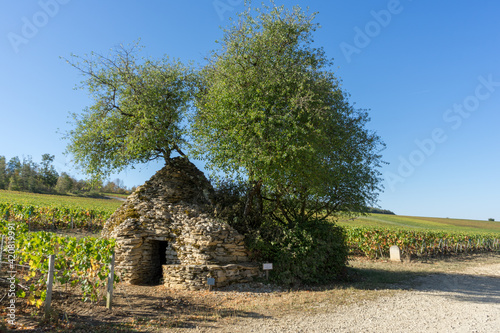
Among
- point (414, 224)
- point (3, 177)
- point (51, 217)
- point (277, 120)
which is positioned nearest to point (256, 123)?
point (277, 120)

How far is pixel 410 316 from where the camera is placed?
382 inches

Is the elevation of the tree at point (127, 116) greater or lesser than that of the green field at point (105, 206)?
greater

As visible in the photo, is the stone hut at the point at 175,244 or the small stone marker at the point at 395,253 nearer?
the stone hut at the point at 175,244

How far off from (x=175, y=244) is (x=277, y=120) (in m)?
7.03

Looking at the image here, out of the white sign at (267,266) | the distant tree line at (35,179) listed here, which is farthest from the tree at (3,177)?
the white sign at (267,266)

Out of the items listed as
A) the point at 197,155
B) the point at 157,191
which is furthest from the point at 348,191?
the point at 157,191

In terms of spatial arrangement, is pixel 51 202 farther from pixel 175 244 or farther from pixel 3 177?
pixel 3 177

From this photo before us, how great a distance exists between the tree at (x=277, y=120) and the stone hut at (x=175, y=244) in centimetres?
248

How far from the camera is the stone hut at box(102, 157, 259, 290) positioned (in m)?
12.5

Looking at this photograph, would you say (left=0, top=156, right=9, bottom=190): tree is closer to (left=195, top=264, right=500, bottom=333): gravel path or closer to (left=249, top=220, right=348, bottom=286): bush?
(left=249, top=220, right=348, bottom=286): bush

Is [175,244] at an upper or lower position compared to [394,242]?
upper

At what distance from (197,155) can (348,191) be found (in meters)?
8.83

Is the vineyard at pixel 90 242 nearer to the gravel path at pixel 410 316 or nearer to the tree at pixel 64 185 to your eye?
the gravel path at pixel 410 316

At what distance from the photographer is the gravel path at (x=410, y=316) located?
8.31 meters
